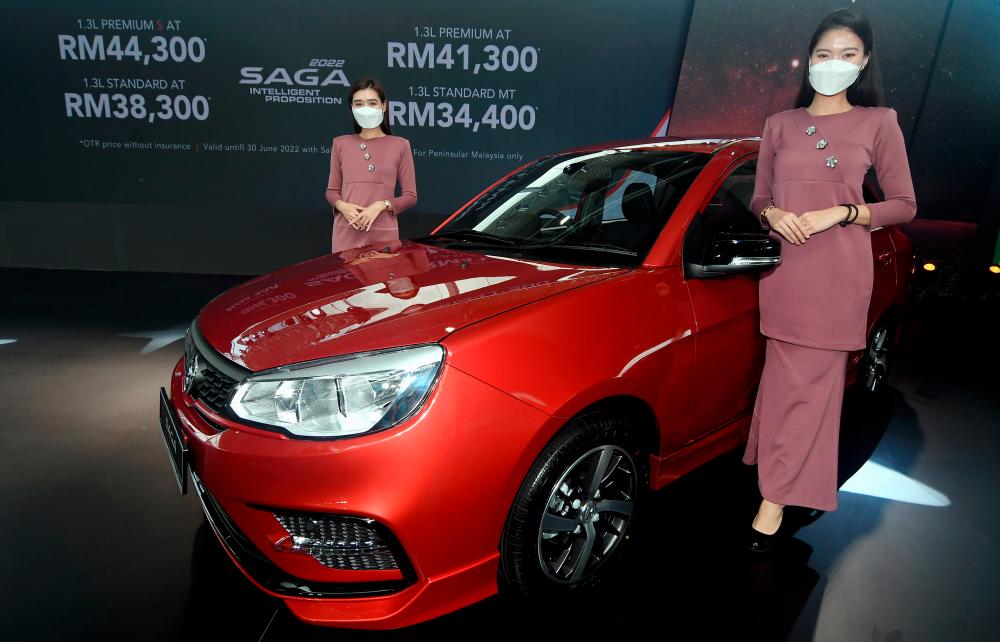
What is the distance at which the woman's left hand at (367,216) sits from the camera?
2946mm

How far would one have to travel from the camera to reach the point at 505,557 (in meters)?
1.44

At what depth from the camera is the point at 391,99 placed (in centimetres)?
600

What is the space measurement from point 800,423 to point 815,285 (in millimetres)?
441

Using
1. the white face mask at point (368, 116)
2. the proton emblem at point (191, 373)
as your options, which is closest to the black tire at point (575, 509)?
the proton emblem at point (191, 373)

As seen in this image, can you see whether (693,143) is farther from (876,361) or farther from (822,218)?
(876,361)

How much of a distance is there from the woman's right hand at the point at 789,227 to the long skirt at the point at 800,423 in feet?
1.15

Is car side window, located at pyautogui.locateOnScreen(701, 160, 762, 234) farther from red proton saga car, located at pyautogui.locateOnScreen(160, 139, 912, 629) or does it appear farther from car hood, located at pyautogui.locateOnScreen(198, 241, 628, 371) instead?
car hood, located at pyautogui.locateOnScreen(198, 241, 628, 371)

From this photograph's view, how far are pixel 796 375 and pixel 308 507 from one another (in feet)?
4.76

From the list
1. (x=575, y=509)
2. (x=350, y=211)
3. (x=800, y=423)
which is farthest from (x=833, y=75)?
(x=350, y=211)

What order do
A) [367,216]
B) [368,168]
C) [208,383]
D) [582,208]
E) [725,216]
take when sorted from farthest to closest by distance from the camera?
[368,168], [367,216], [582,208], [725,216], [208,383]

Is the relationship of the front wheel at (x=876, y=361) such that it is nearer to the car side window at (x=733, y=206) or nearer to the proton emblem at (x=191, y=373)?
the car side window at (x=733, y=206)

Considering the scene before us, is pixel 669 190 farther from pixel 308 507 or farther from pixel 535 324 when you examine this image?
pixel 308 507

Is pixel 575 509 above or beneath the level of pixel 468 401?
beneath

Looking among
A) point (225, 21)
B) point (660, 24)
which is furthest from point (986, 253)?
point (225, 21)
